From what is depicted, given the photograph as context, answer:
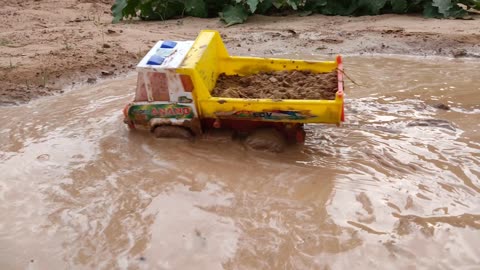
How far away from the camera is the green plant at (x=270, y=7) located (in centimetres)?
759

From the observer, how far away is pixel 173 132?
157 inches

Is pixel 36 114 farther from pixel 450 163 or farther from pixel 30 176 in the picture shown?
pixel 450 163

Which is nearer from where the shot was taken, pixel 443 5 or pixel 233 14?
pixel 443 5

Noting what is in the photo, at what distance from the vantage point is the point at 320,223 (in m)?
2.92

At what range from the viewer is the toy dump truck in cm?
354

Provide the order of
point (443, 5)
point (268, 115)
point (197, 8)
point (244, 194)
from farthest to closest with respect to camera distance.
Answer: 1. point (197, 8)
2. point (443, 5)
3. point (268, 115)
4. point (244, 194)

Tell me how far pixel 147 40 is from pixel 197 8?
1.73 metres

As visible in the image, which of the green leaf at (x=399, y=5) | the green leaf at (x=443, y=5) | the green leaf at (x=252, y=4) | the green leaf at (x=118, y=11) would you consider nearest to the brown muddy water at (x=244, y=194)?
the green leaf at (x=443, y=5)

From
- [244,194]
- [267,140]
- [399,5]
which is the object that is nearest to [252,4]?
[399,5]

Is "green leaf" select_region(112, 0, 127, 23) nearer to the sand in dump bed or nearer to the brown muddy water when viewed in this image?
the brown muddy water

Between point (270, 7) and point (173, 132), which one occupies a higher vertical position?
point (270, 7)

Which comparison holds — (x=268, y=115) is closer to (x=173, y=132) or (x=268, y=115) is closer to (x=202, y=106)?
(x=202, y=106)

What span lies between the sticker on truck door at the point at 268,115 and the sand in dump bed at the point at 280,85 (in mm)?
233

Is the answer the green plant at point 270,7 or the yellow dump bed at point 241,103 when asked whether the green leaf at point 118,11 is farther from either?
the yellow dump bed at point 241,103
